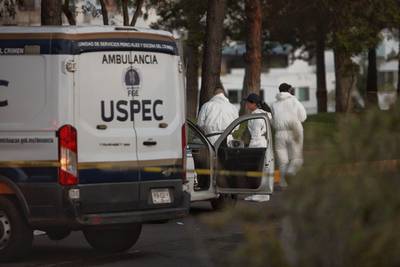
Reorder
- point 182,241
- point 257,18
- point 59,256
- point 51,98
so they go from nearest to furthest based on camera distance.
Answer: point 51,98
point 59,256
point 182,241
point 257,18

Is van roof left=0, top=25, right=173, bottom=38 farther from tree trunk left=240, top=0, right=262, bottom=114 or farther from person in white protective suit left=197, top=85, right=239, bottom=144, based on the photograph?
tree trunk left=240, top=0, right=262, bottom=114

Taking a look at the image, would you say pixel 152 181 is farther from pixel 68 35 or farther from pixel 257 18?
pixel 257 18

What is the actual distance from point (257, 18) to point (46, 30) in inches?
843

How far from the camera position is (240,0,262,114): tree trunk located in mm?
30969

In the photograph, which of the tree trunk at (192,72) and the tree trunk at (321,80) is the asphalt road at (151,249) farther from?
the tree trunk at (321,80)

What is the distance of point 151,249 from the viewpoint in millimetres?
12445

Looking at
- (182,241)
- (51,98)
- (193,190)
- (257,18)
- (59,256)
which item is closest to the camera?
(51,98)

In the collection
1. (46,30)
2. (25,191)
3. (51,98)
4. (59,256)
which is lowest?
(59,256)

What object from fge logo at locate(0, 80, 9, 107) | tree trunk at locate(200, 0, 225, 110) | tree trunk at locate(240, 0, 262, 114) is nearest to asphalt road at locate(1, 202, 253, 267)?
fge logo at locate(0, 80, 9, 107)

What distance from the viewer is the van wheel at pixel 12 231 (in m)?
11.2

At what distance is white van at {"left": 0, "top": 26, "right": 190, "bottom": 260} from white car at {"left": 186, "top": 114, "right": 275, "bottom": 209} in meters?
3.39

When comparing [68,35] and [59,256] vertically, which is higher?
[68,35]

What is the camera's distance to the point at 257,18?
32.1 metres

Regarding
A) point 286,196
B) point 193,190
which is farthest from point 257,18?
point 286,196
